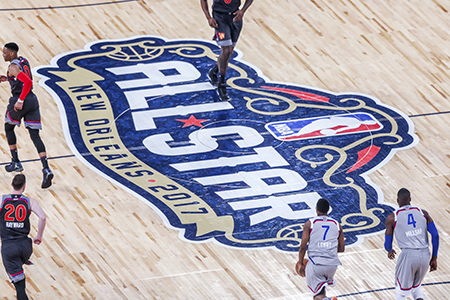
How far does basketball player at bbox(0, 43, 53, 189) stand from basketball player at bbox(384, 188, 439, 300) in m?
4.34

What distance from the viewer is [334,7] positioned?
16.3 metres

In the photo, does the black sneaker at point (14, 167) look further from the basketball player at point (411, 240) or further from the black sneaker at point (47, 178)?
the basketball player at point (411, 240)

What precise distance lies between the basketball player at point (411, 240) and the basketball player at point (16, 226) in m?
3.35

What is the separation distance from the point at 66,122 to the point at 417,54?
5.47m

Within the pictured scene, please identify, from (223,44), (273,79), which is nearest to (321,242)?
(223,44)

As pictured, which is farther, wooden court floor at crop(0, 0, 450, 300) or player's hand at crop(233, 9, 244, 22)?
player's hand at crop(233, 9, 244, 22)

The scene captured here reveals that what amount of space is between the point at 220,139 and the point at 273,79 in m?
1.85

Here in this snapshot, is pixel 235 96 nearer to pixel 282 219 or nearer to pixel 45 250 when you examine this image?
pixel 282 219

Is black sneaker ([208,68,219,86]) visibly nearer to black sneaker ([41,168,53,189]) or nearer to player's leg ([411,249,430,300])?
black sneaker ([41,168,53,189])

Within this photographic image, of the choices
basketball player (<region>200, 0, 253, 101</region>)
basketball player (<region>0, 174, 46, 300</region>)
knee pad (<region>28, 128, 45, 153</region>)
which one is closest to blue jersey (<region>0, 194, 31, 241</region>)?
basketball player (<region>0, 174, 46, 300</region>)

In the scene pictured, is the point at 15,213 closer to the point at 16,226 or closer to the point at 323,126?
the point at 16,226

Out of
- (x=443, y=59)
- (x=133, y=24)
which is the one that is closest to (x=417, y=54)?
(x=443, y=59)

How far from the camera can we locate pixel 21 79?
1127 cm

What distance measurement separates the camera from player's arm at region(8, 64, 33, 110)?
37.0 feet
